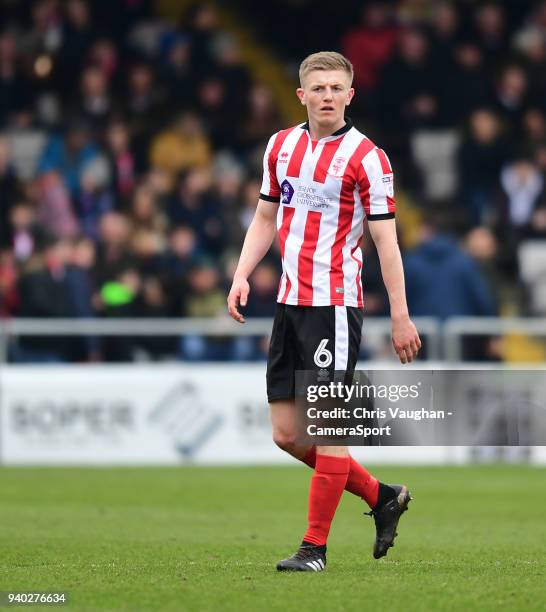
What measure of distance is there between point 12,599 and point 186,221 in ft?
37.6

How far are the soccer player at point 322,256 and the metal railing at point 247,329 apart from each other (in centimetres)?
771

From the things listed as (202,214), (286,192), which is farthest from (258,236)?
(202,214)

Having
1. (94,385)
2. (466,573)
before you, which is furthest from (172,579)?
(94,385)

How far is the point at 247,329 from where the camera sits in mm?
14516

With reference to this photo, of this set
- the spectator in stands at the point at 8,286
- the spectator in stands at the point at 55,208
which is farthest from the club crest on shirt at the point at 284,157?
the spectator in stands at the point at 55,208

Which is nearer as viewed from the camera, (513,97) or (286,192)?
(286,192)

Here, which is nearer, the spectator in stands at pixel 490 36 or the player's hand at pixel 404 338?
the player's hand at pixel 404 338

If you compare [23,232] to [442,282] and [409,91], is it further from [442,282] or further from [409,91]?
[409,91]

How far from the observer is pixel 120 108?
18.6m

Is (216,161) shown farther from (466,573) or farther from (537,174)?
(466,573)

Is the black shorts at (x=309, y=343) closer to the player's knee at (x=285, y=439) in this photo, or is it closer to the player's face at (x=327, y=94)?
the player's knee at (x=285, y=439)

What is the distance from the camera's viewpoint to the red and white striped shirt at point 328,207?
261 inches

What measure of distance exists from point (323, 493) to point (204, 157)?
11.9 m

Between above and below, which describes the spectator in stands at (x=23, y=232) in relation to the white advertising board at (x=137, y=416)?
above
